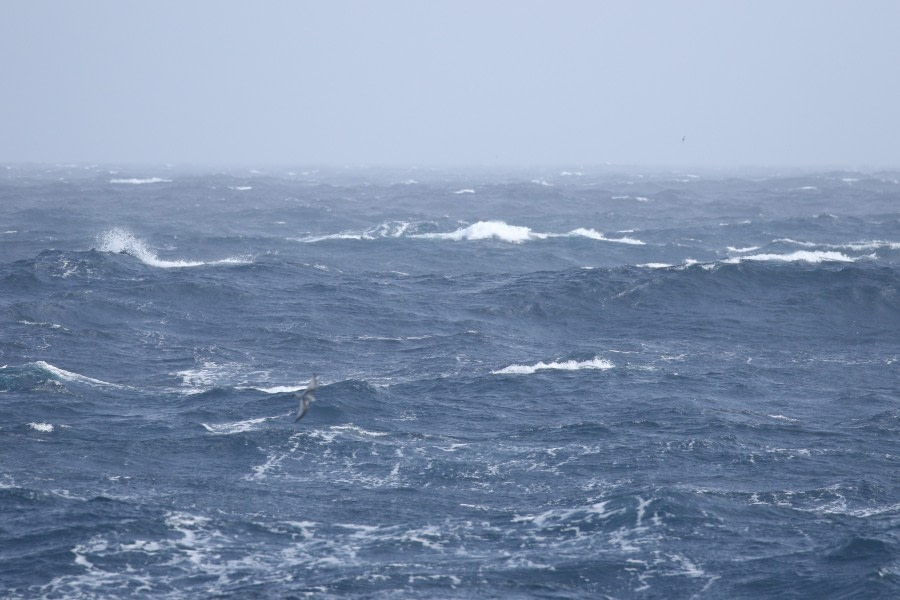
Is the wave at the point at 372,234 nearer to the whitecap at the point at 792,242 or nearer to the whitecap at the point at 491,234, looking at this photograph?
the whitecap at the point at 491,234

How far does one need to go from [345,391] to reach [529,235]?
76146 millimetres

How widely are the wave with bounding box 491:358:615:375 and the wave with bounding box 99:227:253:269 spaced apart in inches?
1795

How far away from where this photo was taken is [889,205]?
169625 millimetres

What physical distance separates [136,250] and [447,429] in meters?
66.5

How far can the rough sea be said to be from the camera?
34.2m

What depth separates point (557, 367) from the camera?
60.7 meters

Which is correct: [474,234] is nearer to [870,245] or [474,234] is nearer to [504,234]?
[504,234]

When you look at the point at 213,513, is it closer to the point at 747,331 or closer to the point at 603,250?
the point at 747,331

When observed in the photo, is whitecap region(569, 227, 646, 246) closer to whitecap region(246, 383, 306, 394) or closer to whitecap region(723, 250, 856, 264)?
whitecap region(723, 250, 856, 264)

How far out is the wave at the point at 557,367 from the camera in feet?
195

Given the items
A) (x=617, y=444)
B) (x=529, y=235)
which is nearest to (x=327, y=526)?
(x=617, y=444)

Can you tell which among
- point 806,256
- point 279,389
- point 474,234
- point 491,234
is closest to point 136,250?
point 474,234

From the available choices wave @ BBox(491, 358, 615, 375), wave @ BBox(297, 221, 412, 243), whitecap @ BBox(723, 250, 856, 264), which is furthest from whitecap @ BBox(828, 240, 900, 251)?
wave @ BBox(491, 358, 615, 375)

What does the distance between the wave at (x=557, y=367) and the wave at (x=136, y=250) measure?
1795 inches
